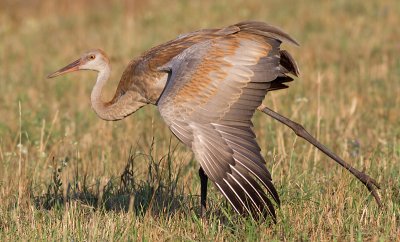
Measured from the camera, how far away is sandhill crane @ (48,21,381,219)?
5.03 m

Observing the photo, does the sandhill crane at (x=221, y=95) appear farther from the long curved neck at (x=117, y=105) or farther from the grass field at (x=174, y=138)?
the grass field at (x=174, y=138)

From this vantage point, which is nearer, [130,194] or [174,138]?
[130,194]

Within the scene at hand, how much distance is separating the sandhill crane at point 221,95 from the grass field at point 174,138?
28 centimetres

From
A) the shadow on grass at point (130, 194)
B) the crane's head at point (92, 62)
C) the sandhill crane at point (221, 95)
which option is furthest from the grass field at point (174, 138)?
the crane's head at point (92, 62)

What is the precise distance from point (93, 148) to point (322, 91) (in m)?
3.26

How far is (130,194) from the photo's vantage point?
6.28 meters

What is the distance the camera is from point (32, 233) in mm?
5215

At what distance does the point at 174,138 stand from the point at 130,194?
206 cm

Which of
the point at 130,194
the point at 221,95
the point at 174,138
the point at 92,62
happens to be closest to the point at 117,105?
the point at 92,62

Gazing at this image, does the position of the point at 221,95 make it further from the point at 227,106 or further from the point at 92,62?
the point at 92,62

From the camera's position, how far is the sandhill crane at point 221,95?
16.5 ft

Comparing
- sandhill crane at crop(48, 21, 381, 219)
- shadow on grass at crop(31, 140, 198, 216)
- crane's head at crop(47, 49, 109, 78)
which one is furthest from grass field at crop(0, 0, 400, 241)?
crane's head at crop(47, 49, 109, 78)

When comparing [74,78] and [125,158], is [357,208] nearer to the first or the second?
[125,158]

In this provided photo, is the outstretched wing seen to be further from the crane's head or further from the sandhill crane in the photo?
the crane's head
